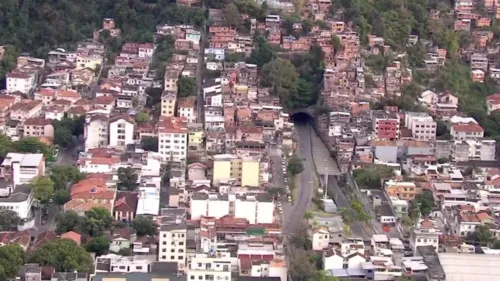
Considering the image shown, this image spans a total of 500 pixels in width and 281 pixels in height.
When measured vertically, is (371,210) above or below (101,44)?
below

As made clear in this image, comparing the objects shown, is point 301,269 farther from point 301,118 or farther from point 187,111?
point 301,118

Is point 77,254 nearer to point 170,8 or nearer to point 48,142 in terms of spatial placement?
point 48,142

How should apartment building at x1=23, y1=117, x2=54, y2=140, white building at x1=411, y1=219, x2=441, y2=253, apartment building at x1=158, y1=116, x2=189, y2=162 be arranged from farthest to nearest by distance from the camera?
apartment building at x1=23, y1=117, x2=54, y2=140 < apartment building at x1=158, y1=116, x2=189, y2=162 < white building at x1=411, y1=219, x2=441, y2=253

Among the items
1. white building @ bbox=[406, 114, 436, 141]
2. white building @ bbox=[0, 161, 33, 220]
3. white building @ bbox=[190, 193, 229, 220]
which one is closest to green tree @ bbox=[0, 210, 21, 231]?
white building @ bbox=[0, 161, 33, 220]

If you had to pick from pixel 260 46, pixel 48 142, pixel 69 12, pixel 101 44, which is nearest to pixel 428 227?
pixel 48 142

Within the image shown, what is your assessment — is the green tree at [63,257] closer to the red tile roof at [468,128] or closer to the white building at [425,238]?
the white building at [425,238]

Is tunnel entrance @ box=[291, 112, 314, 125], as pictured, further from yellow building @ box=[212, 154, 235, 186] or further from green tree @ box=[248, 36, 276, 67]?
yellow building @ box=[212, 154, 235, 186]
